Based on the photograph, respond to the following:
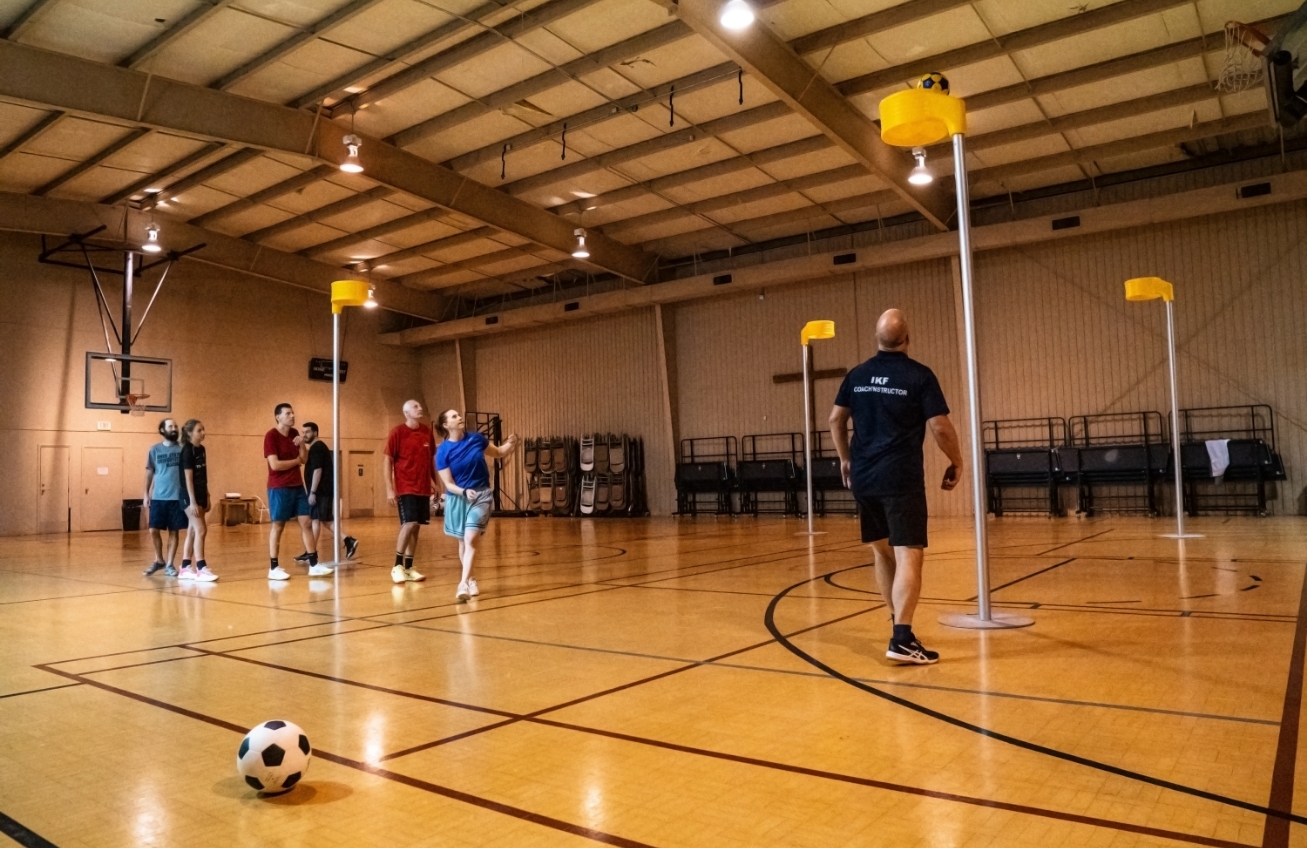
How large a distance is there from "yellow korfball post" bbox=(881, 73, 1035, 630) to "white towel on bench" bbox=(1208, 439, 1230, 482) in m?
13.2

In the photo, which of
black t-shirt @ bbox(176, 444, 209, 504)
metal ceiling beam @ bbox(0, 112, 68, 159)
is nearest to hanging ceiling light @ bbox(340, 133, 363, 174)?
metal ceiling beam @ bbox(0, 112, 68, 159)

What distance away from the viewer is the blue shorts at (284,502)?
9.19 metres

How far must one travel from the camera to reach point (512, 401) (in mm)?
27625

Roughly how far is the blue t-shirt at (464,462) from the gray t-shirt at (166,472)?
14.7ft

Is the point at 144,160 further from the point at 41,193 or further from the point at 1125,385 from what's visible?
the point at 1125,385

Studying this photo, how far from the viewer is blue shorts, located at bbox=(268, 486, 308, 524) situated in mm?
9188

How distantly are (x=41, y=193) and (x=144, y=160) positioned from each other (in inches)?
145

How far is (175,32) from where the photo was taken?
12352 millimetres

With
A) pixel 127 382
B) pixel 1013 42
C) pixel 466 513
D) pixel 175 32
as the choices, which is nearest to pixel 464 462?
pixel 466 513

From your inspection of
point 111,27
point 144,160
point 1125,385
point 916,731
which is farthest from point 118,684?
point 1125,385

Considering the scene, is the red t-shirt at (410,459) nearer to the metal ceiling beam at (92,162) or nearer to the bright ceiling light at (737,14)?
the bright ceiling light at (737,14)

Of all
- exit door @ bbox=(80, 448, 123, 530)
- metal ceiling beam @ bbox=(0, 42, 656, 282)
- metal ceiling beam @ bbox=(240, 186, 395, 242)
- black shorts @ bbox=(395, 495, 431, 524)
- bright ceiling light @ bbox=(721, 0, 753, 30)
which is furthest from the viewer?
exit door @ bbox=(80, 448, 123, 530)

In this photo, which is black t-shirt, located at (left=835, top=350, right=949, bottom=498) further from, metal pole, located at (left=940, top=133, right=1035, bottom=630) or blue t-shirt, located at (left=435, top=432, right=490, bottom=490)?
blue t-shirt, located at (left=435, top=432, right=490, bottom=490)

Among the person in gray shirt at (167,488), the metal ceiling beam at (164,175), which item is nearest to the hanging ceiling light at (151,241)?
the metal ceiling beam at (164,175)
